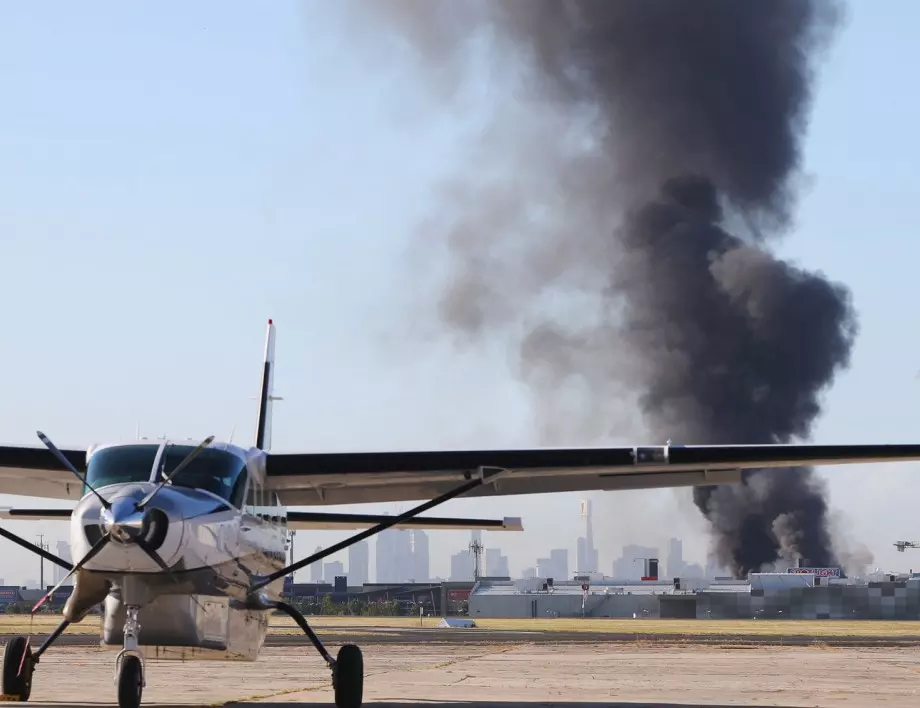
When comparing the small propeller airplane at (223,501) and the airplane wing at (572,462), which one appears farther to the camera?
the airplane wing at (572,462)

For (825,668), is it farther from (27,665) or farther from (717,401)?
(717,401)

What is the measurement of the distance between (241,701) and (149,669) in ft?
23.5

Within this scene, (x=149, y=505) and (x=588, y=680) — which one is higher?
(x=149, y=505)

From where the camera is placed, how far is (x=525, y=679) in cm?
2194

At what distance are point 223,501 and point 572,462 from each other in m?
4.34

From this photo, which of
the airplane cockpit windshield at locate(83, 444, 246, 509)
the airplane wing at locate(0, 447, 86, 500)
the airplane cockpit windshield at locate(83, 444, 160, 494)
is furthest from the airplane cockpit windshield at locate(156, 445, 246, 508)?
the airplane wing at locate(0, 447, 86, 500)

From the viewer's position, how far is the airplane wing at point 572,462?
653 inches

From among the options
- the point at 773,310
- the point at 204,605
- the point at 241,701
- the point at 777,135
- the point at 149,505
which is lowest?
the point at 241,701

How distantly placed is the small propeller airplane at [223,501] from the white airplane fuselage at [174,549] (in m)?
0.02

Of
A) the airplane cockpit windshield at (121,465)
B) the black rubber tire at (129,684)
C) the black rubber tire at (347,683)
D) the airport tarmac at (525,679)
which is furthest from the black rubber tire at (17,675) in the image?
the black rubber tire at (347,683)

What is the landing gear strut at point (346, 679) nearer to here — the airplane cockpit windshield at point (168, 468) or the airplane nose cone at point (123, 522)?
the airplane cockpit windshield at point (168, 468)

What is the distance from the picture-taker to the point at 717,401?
416ft

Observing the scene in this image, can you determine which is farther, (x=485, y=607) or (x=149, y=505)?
(x=485, y=607)

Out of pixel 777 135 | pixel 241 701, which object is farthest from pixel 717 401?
pixel 241 701
